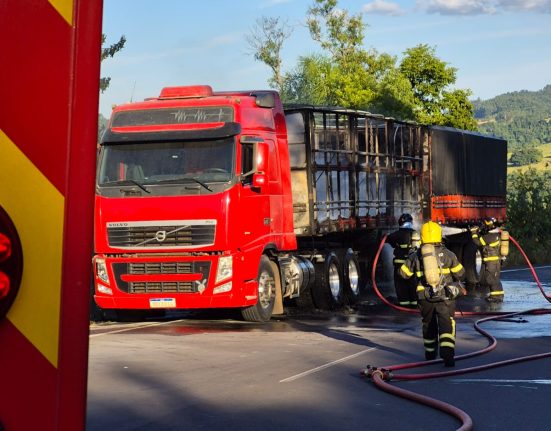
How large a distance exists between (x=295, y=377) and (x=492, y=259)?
36.5ft

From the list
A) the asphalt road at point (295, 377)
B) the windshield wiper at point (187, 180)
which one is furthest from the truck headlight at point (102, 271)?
the windshield wiper at point (187, 180)

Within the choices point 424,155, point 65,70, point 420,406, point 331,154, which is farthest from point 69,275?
point 424,155

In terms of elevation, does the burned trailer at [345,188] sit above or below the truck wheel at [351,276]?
above

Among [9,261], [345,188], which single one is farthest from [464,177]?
[9,261]

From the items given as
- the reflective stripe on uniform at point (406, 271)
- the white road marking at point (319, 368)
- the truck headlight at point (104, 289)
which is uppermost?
the reflective stripe on uniform at point (406, 271)

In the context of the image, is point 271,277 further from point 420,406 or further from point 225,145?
point 420,406

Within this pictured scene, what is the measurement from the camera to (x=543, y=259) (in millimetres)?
38000

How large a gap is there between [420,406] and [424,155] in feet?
54.8

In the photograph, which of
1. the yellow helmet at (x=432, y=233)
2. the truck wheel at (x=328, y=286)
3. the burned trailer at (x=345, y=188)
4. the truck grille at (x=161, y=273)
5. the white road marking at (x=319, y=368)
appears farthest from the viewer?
the truck wheel at (x=328, y=286)

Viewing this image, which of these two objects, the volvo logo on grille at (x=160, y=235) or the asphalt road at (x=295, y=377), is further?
the volvo logo on grille at (x=160, y=235)

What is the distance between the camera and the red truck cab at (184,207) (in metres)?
15.8

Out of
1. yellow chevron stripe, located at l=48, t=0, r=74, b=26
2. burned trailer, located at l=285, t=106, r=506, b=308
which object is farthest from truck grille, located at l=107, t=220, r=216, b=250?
yellow chevron stripe, located at l=48, t=0, r=74, b=26

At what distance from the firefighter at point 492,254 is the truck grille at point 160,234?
7231 millimetres

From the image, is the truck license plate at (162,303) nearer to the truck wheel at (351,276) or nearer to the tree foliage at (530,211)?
the truck wheel at (351,276)
